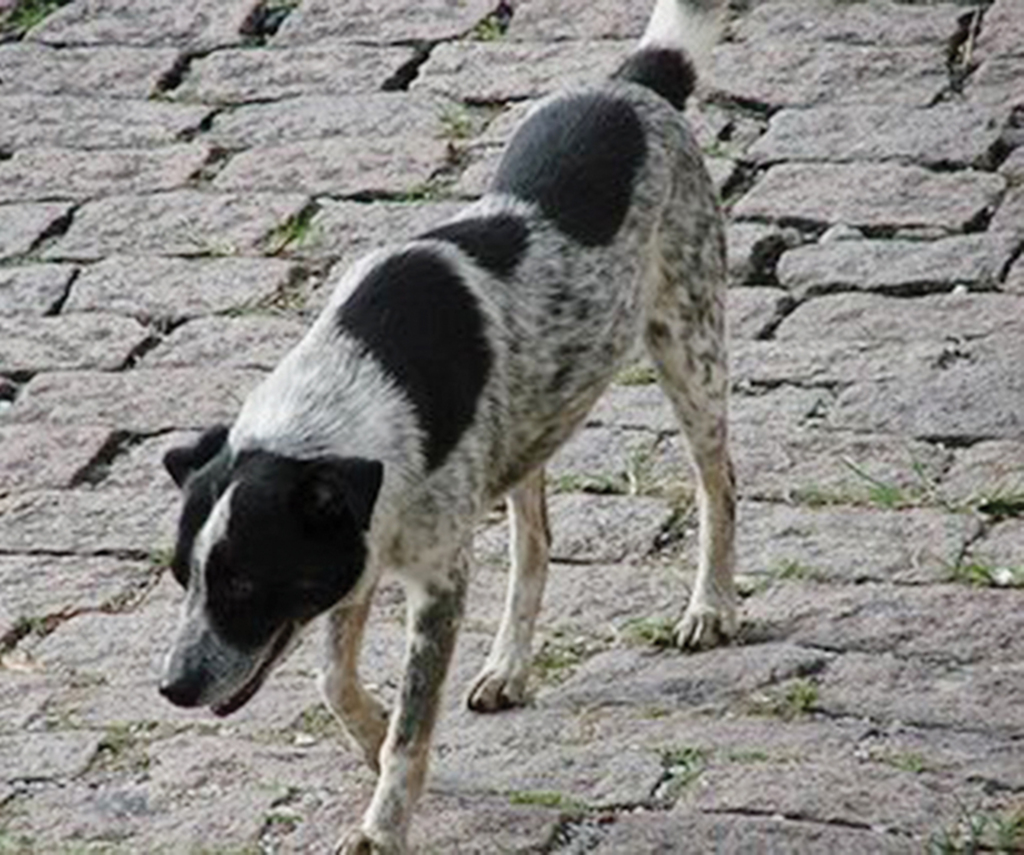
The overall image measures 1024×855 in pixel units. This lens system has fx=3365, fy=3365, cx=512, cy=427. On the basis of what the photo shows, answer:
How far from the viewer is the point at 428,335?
6.45 metres

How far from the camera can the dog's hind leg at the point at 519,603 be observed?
6891mm

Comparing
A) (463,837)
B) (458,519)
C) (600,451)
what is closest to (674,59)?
(600,451)

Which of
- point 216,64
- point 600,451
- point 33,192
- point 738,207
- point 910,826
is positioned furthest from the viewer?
point 216,64

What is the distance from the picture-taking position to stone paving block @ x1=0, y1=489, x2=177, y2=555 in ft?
25.5

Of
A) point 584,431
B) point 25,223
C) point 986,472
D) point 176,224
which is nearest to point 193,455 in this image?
point 584,431

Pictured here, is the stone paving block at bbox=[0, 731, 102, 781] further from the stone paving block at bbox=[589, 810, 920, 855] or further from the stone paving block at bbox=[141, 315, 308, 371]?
the stone paving block at bbox=[141, 315, 308, 371]

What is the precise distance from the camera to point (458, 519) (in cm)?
639

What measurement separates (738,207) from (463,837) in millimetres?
3374

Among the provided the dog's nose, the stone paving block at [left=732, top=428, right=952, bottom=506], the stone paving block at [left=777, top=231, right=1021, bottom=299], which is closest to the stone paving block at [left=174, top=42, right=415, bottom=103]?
the stone paving block at [left=777, top=231, right=1021, bottom=299]

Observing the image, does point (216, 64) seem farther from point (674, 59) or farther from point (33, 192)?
point (674, 59)

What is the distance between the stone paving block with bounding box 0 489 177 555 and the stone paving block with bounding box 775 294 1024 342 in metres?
1.75

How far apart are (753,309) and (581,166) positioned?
5.90ft

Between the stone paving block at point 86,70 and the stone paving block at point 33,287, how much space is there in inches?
55.6

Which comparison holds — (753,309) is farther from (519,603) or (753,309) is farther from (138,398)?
(519,603)
